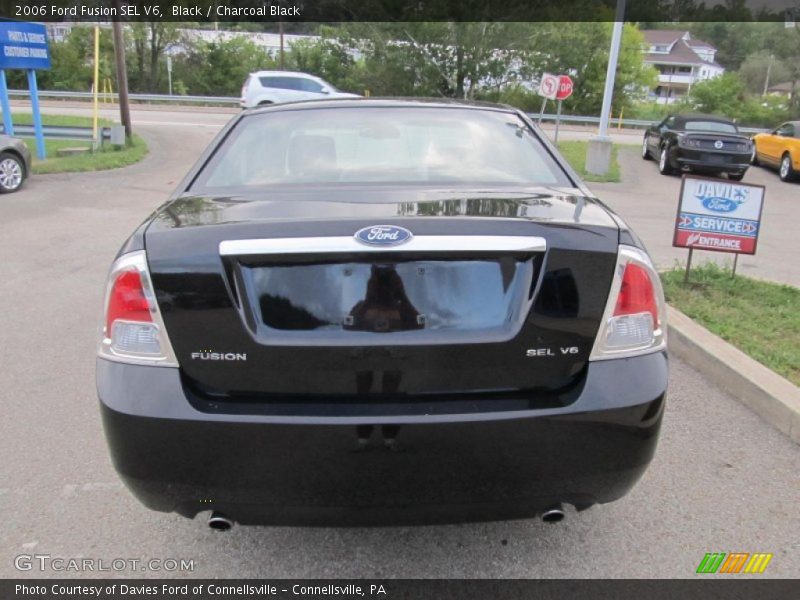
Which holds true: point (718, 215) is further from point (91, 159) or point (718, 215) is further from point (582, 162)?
point (91, 159)

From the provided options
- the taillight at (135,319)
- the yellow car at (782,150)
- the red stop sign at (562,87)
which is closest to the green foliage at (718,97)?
the yellow car at (782,150)

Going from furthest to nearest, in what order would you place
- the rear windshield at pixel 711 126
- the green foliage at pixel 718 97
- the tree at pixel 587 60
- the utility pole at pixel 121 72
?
the green foliage at pixel 718 97 → the tree at pixel 587 60 → the utility pole at pixel 121 72 → the rear windshield at pixel 711 126

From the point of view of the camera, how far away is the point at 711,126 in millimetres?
16875

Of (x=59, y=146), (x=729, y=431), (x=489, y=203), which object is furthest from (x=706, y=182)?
(x=59, y=146)

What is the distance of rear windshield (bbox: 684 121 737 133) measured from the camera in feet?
55.0

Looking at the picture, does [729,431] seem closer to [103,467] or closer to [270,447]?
[270,447]

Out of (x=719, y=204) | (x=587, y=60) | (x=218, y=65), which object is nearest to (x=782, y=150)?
(x=719, y=204)

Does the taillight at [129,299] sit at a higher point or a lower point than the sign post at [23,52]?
lower

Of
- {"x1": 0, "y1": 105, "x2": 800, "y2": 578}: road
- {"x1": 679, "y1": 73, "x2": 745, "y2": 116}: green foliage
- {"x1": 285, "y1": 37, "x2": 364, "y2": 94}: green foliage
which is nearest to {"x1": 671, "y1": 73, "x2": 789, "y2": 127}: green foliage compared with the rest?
{"x1": 679, "y1": 73, "x2": 745, "y2": 116}: green foliage

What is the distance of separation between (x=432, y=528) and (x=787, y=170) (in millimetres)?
18649

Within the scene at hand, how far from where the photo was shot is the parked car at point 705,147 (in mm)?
15906

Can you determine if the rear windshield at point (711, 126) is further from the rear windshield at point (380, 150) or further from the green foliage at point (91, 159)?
the rear windshield at point (380, 150)

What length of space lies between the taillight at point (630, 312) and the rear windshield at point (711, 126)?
16436mm

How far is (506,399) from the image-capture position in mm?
2164
